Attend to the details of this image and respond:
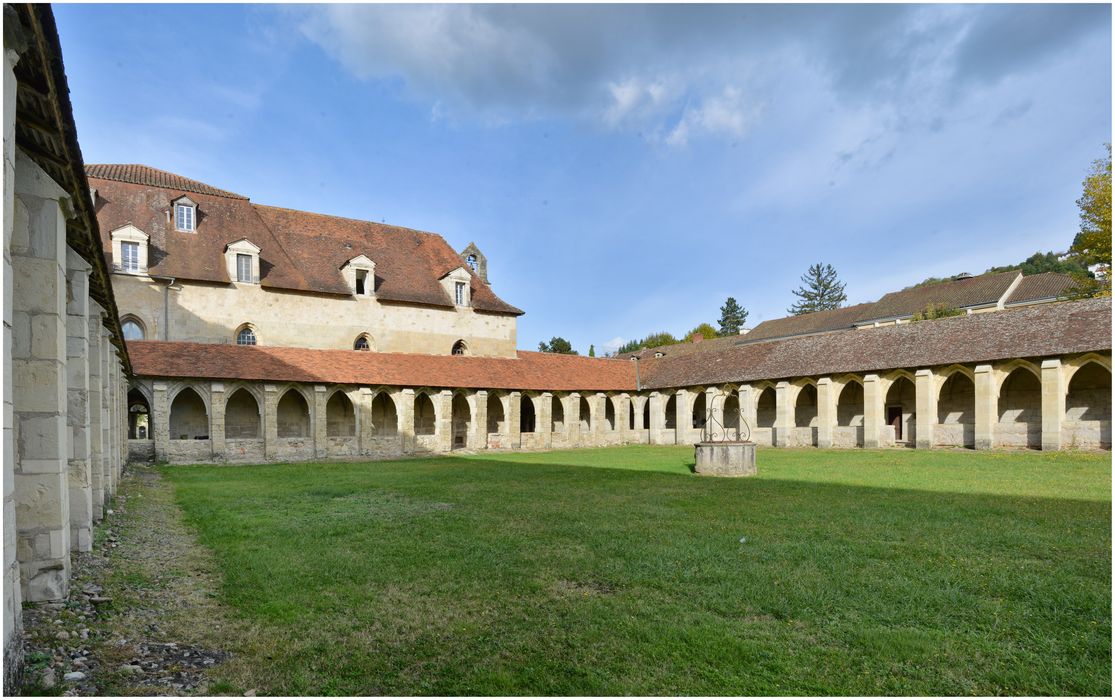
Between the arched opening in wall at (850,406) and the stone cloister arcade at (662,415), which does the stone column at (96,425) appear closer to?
the stone cloister arcade at (662,415)

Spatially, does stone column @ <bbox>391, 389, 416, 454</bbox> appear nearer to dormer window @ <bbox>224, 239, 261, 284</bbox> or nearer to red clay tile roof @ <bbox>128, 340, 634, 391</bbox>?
red clay tile roof @ <bbox>128, 340, 634, 391</bbox>

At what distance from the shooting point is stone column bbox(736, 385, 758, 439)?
29047 mm

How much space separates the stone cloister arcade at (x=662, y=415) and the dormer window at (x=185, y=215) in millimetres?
7369

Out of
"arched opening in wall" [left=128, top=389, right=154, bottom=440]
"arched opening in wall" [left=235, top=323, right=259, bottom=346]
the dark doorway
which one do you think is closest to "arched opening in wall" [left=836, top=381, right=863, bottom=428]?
the dark doorway

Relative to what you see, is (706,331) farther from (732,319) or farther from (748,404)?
(748,404)

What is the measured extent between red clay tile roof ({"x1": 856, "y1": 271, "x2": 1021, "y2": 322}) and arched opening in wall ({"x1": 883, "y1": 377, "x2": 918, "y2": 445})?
2215 cm

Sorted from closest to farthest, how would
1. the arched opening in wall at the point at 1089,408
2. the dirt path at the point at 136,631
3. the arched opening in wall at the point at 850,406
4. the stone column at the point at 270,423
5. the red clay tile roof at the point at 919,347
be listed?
1. the dirt path at the point at 136,631
2. the red clay tile roof at the point at 919,347
3. the arched opening in wall at the point at 1089,408
4. the stone column at the point at 270,423
5. the arched opening in wall at the point at 850,406

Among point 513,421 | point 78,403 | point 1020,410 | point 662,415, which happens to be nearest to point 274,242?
point 513,421

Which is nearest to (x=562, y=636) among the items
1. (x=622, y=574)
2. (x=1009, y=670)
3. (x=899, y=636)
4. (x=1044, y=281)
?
(x=622, y=574)

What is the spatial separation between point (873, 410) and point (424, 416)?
65.8 ft

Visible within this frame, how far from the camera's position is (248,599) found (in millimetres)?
5637

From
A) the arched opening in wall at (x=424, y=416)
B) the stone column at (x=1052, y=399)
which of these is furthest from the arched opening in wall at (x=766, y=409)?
the arched opening in wall at (x=424, y=416)

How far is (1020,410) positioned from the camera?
23828mm

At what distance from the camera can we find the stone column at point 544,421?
30.4 metres
